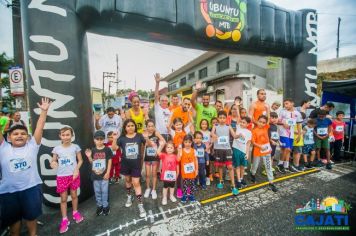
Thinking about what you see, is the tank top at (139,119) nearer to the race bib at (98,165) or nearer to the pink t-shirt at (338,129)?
the race bib at (98,165)

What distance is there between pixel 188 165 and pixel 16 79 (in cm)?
547

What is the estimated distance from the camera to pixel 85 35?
3.72 metres

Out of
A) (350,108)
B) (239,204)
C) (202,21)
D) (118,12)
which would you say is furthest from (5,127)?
(350,108)

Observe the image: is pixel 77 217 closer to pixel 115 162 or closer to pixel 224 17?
pixel 115 162

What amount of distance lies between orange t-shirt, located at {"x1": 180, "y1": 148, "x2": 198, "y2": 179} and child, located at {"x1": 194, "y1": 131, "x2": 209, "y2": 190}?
30cm

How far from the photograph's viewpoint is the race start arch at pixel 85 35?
322 centimetres

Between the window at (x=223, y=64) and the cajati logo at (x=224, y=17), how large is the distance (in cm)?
1149

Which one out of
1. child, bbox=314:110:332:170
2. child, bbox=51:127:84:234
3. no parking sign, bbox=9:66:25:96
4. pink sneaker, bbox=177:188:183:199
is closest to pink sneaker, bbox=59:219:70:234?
child, bbox=51:127:84:234

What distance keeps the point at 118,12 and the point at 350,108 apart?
850 centimetres

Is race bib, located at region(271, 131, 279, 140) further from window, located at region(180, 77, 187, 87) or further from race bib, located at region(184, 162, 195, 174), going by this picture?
window, located at region(180, 77, 187, 87)

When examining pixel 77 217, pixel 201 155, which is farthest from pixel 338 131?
pixel 77 217

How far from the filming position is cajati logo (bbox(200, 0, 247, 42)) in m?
4.65

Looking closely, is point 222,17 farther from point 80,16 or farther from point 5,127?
point 5,127

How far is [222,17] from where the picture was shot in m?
4.83
